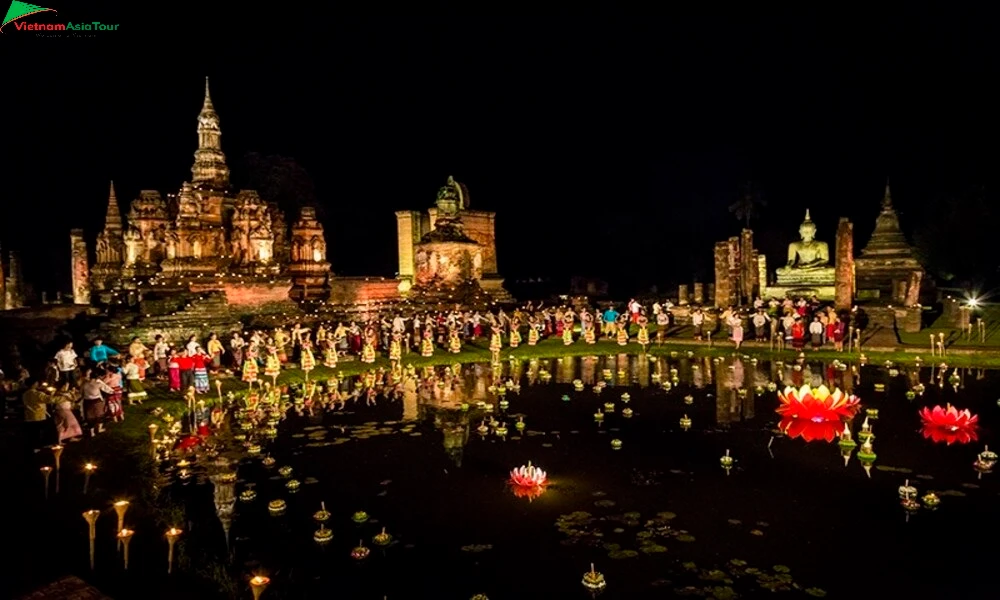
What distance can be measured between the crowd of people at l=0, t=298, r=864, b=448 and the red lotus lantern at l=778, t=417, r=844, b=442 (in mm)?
12098

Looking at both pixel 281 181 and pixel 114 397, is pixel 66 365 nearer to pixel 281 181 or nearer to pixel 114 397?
pixel 114 397

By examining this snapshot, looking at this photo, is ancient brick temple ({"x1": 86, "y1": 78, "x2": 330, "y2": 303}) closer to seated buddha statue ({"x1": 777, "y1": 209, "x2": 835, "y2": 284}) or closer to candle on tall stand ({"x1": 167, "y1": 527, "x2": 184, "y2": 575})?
candle on tall stand ({"x1": 167, "y1": 527, "x2": 184, "y2": 575})

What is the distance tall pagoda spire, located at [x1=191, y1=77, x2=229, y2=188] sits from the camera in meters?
34.1

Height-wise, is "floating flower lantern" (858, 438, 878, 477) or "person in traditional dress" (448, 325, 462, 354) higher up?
"person in traditional dress" (448, 325, 462, 354)

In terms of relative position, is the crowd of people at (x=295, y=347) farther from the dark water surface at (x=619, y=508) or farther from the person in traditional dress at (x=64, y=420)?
the dark water surface at (x=619, y=508)

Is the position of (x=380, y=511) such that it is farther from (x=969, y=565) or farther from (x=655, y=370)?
(x=655, y=370)

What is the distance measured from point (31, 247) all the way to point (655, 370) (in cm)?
4795

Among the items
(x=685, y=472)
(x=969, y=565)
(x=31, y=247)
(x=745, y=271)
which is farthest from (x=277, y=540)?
(x=31, y=247)

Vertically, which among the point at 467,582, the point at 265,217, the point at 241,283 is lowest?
the point at 467,582

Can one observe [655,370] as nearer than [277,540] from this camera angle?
No

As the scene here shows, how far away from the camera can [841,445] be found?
1192cm

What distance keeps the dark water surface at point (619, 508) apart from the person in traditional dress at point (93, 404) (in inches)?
143

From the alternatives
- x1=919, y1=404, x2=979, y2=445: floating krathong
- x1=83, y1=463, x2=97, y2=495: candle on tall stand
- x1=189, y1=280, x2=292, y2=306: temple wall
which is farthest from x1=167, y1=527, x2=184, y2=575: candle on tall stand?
x1=189, y1=280, x2=292, y2=306: temple wall

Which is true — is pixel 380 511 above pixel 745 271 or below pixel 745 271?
below
